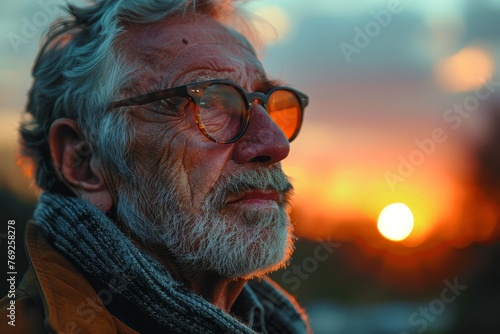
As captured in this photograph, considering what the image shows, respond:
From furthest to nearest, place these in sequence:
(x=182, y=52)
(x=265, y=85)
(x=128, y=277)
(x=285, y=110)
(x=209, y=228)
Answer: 1. (x=285, y=110)
2. (x=265, y=85)
3. (x=182, y=52)
4. (x=209, y=228)
5. (x=128, y=277)

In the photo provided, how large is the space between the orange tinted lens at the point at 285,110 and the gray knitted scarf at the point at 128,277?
1.01 metres

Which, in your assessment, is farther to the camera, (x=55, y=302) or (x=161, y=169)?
(x=161, y=169)

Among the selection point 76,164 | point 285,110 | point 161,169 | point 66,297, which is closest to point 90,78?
point 76,164

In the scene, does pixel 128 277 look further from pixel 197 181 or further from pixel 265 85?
pixel 265 85

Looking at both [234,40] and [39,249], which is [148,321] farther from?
[234,40]

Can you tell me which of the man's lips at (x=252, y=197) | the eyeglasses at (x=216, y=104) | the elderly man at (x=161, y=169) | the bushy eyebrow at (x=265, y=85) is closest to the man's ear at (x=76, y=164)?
the elderly man at (x=161, y=169)

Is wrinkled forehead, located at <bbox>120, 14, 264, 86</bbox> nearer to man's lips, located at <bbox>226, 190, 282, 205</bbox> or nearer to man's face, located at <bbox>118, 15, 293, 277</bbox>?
man's face, located at <bbox>118, 15, 293, 277</bbox>

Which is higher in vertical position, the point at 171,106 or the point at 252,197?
the point at 171,106

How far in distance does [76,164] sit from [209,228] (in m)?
0.73

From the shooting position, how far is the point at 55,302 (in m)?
2.05

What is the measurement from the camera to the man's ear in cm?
273

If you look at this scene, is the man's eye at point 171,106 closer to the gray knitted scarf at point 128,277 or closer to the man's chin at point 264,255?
the gray knitted scarf at point 128,277

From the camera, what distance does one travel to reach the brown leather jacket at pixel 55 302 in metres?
2.02

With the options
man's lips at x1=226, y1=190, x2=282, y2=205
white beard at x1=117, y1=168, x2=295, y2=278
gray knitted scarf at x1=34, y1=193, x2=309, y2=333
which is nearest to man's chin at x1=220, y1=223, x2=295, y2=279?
white beard at x1=117, y1=168, x2=295, y2=278
